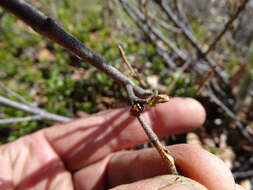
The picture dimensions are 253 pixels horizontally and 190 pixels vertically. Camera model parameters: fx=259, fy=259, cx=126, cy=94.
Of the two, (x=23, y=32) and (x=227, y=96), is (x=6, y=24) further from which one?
(x=227, y=96)

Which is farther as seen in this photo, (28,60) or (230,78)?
(28,60)

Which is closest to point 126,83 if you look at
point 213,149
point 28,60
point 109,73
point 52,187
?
point 109,73

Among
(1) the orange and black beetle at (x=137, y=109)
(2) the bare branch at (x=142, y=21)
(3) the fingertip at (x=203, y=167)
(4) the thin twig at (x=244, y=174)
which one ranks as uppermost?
(2) the bare branch at (x=142, y=21)

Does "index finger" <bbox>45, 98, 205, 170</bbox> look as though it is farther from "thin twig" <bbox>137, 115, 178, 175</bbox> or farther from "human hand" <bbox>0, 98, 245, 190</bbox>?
"thin twig" <bbox>137, 115, 178, 175</bbox>

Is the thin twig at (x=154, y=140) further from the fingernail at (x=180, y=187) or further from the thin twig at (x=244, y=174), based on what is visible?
the thin twig at (x=244, y=174)

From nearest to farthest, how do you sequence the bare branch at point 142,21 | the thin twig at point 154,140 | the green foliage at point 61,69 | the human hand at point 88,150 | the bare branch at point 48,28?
the bare branch at point 48,28 → the thin twig at point 154,140 → the human hand at point 88,150 → the bare branch at point 142,21 → the green foliage at point 61,69

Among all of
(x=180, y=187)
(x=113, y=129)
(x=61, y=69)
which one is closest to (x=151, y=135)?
(x=180, y=187)

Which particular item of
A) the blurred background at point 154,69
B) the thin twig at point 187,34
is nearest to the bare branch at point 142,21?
the blurred background at point 154,69
